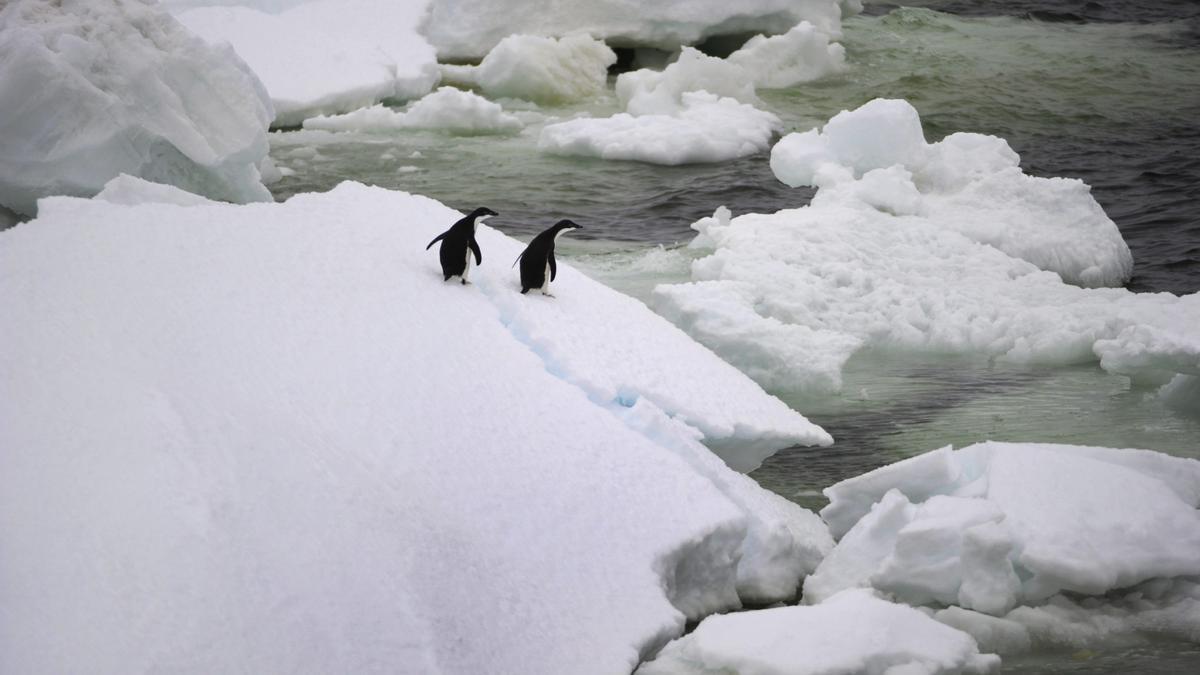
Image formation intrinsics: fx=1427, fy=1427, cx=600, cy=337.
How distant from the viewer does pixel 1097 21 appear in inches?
688

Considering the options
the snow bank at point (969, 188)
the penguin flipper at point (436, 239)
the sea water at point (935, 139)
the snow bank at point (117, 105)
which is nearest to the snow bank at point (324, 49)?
the sea water at point (935, 139)

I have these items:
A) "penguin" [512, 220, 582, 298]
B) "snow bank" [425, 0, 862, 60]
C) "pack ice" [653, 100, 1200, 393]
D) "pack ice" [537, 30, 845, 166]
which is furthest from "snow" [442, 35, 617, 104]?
"penguin" [512, 220, 582, 298]

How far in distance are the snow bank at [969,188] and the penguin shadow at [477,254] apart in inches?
149

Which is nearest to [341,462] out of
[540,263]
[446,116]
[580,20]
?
[540,263]

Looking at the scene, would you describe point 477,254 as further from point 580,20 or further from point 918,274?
point 580,20

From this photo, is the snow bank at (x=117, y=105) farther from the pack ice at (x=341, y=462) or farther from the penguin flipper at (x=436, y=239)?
the penguin flipper at (x=436, y=239)

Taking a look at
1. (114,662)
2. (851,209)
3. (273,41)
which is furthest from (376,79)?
(114,662)

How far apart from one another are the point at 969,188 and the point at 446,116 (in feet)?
16.2

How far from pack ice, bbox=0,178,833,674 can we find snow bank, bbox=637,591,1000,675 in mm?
132

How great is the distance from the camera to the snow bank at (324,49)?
12.1 metres

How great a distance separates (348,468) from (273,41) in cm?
962

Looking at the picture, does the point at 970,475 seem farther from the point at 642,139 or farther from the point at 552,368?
the point at 642,139

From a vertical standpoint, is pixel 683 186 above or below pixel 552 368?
below

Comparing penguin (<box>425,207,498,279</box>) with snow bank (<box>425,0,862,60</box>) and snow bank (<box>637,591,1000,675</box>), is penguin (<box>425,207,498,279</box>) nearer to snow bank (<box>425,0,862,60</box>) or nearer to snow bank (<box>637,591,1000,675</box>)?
snow bank (<box>637,591,1000,675</box>)
